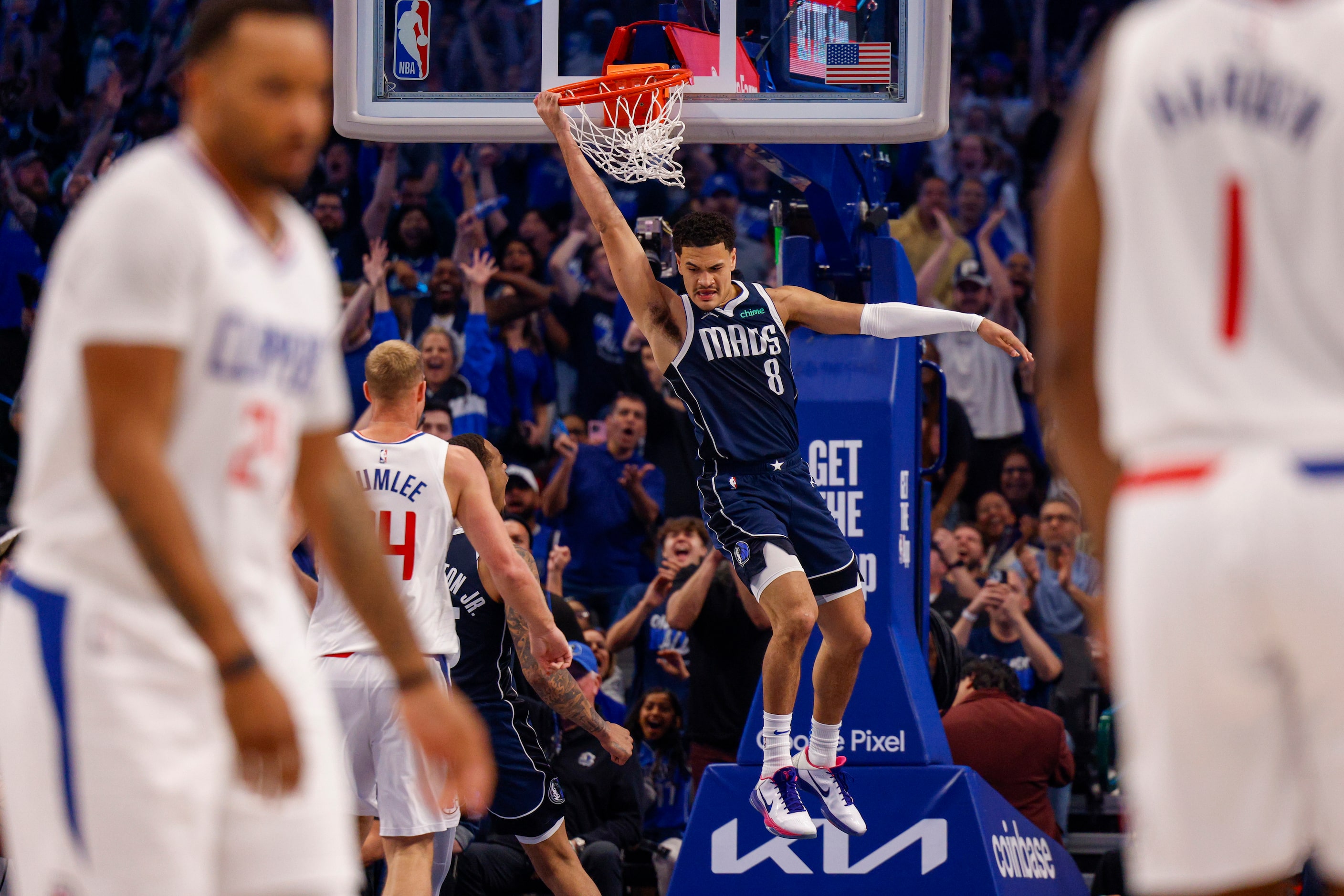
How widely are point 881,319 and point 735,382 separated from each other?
2.43ft

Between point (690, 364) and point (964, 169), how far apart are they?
745 centimetres

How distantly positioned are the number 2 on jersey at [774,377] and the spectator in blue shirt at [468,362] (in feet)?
14.4

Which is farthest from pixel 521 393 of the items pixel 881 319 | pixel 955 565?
pixel 881 319

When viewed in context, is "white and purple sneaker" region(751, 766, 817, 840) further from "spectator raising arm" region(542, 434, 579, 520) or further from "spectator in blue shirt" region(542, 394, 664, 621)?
"spectator raising arm" region(542, 434, 579, 520)

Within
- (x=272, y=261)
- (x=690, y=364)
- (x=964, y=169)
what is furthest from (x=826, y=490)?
(x=964, y=169)

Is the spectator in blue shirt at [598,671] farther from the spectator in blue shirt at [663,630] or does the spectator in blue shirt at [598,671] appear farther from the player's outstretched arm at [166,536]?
the player's outstretched arm at [166,536]

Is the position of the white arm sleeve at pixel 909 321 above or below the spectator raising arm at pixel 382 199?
below

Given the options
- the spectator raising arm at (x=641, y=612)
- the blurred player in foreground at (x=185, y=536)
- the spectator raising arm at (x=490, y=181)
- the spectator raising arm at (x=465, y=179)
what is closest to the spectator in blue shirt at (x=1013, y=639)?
the spectator raising arm at (x=641, y=612)

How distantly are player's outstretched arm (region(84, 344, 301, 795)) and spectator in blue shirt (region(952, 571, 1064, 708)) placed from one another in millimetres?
7867

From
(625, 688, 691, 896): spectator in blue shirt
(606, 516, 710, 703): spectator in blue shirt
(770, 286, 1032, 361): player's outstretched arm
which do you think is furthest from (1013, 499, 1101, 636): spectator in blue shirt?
(770, 286, 1032, 361): player's outstretched arm

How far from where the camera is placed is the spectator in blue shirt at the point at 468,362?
11.9 metres

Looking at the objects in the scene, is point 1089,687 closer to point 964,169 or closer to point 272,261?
point 964,169

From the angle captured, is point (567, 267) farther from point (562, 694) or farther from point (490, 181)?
point (562, 694)

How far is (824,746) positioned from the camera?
758 centimetres
